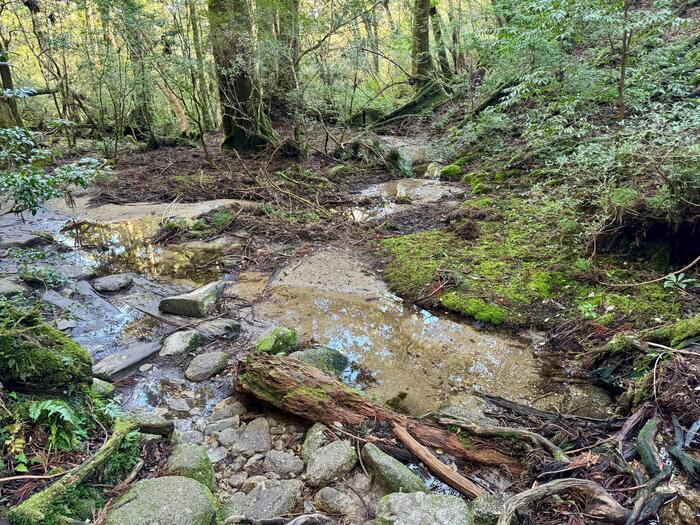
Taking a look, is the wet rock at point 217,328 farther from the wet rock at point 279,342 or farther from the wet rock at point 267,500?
the wet rock at point 267,500

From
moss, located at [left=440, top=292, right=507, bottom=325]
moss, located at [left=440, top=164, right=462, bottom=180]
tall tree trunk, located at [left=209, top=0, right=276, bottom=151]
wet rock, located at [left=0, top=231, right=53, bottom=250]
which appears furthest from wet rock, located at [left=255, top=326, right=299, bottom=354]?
tall tree trunk, located at [left=209, top=0, right=276, bottom=151]

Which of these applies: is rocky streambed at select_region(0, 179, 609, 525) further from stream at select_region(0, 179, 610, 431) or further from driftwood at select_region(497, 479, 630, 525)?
driftwood at select_region(497, 479, 630, 525)

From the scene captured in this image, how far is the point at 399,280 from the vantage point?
571 cm

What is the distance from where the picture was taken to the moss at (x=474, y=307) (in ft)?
15.5

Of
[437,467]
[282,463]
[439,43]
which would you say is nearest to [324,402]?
[282,463]

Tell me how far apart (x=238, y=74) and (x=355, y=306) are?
8024mm

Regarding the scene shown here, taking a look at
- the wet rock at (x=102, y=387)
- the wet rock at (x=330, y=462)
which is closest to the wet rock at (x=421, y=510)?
the wet rock at (x=330, y=462)

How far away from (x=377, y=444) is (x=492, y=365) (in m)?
1.73

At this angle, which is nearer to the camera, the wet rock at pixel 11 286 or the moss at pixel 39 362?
the moss at pixel 39 362

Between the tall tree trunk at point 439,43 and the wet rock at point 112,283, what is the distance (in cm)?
1458

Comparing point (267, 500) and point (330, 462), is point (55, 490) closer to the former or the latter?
point (267, 500)

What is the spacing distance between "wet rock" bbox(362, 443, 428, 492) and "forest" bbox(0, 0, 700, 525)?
0.02 meters

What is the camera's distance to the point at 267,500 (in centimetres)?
249

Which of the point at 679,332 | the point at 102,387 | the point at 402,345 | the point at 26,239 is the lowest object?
the point at 402,345
